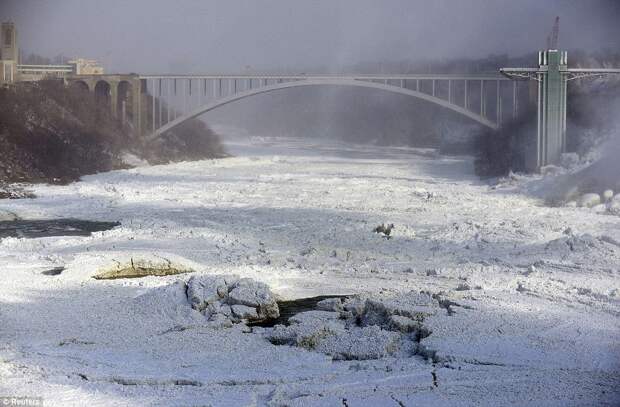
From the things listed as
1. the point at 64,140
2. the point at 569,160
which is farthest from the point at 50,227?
the point at 64,140

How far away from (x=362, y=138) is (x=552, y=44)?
82.5ft

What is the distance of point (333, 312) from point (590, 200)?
11.1 meters

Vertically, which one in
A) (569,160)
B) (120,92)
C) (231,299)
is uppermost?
(120,92)

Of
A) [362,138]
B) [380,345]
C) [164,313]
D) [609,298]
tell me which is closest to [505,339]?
[380,345]

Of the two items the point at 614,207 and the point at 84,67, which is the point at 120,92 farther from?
the point at 614,207

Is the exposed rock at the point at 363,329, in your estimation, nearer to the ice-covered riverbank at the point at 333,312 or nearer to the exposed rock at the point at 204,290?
the ice-covered riverbank at the point at 333,312

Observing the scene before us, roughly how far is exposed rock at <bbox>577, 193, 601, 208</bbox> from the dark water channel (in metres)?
9.57

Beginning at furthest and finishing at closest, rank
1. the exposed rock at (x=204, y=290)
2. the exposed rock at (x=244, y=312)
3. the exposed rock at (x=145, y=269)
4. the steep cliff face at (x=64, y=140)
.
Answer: the steep cliff face at (x=64, y=140) < the exposed rock at (x=145, y=269) < the exposed rock at (x=204, y=290) < the exposed rock at (x=244, y=312)

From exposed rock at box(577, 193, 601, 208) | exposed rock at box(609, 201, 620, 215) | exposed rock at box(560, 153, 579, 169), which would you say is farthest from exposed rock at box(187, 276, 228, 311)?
exposed rock at box(560, 153, 579, 169)

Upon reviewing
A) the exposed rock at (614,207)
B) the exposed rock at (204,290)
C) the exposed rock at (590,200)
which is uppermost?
the exposed rock at (590,200)

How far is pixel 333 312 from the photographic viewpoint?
11188 mm
